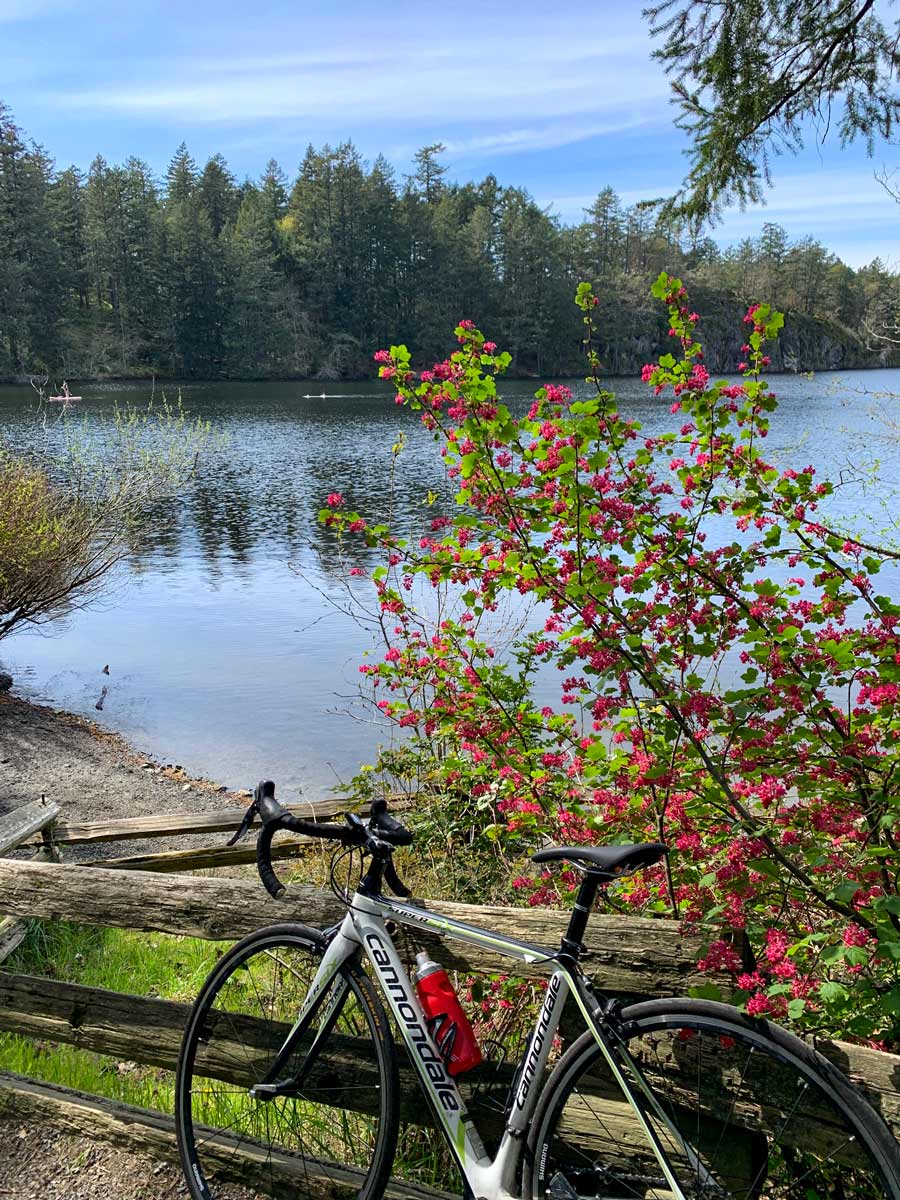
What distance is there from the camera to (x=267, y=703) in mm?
13984

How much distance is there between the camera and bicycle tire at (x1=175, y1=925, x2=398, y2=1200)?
2842 mm

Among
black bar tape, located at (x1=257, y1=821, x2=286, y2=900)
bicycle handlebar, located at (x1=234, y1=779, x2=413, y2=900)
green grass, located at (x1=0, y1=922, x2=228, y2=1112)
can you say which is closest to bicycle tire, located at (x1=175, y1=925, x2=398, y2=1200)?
black bar tape, located at (x1=257, y1=821, x2=286, y2=900)

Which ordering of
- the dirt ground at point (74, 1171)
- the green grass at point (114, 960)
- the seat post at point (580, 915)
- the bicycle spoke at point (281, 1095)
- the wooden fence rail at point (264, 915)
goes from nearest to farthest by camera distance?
the seat post at point (580, 915) < the wooden fence rail at point (264, 915) < the bicycle spoke at point (281, 1095) < the dirt ground at point (74, 1171) < the green grass at point (114, 960)

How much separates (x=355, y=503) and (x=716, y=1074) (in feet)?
88.8

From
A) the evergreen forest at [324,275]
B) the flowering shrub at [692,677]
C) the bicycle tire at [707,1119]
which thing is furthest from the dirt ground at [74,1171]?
the evergreen forest at [324,275]

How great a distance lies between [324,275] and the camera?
11531 centimetres

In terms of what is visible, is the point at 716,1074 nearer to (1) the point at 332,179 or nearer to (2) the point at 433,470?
(2) the point at 433,470

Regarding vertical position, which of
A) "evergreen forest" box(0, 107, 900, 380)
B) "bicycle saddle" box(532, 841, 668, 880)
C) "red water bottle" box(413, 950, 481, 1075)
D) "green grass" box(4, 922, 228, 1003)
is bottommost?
"green grass" box(4, 922, 228, 1003)

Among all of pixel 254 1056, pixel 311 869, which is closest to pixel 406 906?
pixel 254 1056

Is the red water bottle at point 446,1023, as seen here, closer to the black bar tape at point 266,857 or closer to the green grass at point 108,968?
the black bar tape at point 266,857

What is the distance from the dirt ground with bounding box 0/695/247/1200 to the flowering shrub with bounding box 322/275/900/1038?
1.62 meters

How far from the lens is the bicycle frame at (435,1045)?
2254 mm

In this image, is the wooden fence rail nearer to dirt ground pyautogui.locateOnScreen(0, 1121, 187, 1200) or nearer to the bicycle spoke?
the bicycle spoke

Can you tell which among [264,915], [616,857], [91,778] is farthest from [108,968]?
[91,778]
